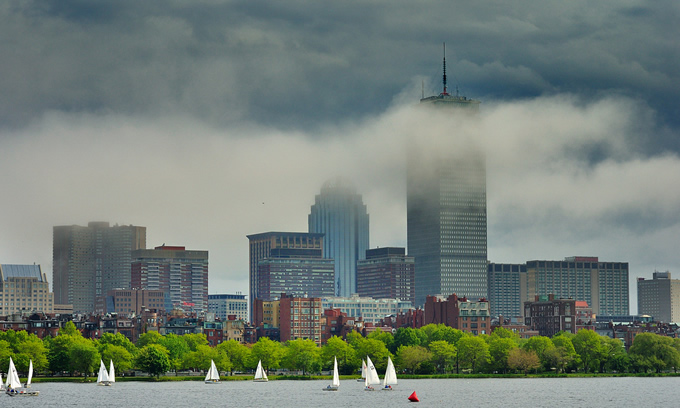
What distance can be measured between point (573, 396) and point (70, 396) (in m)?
79.3

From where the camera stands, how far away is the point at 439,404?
180250 mm

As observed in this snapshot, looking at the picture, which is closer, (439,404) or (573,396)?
(439,404)

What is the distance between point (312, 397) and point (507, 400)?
103 feet

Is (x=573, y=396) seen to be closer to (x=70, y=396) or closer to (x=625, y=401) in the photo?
→ (x=625, y=401)

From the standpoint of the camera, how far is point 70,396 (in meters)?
196

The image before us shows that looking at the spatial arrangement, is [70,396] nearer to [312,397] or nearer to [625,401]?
[312,397]

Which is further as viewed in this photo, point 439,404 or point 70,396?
point 70,396

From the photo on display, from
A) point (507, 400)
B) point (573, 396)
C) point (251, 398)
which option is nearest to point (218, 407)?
point (251, 398)

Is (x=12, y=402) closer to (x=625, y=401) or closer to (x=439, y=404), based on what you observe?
(x=439, y=404)

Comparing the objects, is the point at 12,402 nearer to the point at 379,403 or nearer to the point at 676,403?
the point at 379,403

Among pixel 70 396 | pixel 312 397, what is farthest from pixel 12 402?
pixel 312 397

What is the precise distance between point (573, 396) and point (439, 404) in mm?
29267

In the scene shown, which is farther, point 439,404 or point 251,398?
point 251,398

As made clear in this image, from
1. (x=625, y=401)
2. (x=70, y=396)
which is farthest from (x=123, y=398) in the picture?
(x=625, y=401)
